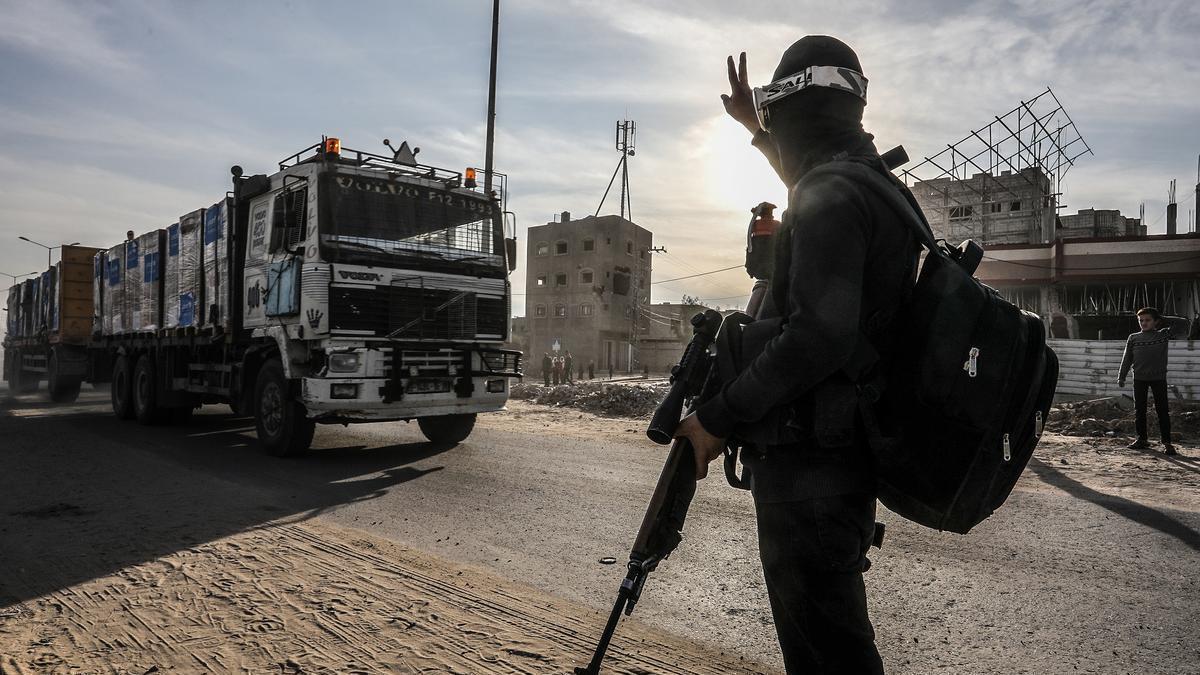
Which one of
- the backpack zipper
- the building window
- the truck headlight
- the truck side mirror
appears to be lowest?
the truck headlight

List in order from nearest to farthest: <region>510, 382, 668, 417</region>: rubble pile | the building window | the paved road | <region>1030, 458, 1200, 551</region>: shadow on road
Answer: the paved road, <region>1030, 458, 1200, 551</region>: shadow on road, <region>510, 382, 668, 417</region>: rubble pile, the building window

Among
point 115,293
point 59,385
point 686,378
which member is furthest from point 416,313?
point 59,385

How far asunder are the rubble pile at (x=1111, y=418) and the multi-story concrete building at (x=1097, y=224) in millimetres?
39158

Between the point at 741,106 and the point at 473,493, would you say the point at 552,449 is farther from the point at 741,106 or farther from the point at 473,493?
the point at 741,106

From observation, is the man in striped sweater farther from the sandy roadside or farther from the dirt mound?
the sandy roadside

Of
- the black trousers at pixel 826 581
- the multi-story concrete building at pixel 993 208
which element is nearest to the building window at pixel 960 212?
the multi-story concrete building at pixel 993 208

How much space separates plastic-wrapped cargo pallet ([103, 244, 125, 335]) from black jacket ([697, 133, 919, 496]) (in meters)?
14.4

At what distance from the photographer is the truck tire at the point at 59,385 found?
54.1 feet

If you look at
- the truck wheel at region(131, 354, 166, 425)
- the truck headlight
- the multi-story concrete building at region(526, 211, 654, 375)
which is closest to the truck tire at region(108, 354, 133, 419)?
the truck wheel at region(131, 354, 166, 425)

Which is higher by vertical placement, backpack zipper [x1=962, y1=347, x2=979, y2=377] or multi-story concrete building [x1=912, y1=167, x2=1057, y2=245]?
multi-story concrete building [x1=912, y1=167, x2=1057, y2=245]

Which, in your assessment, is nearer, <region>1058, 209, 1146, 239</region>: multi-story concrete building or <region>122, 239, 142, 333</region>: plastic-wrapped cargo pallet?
<region>122, 239, 142, 333</region>: plastic-wrapped cargo pallet

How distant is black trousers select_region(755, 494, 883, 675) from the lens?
159 centimetres

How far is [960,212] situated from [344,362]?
4405 centimetres

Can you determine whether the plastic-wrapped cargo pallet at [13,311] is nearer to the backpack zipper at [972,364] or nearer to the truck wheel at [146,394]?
the truck wheel at [146,394]
